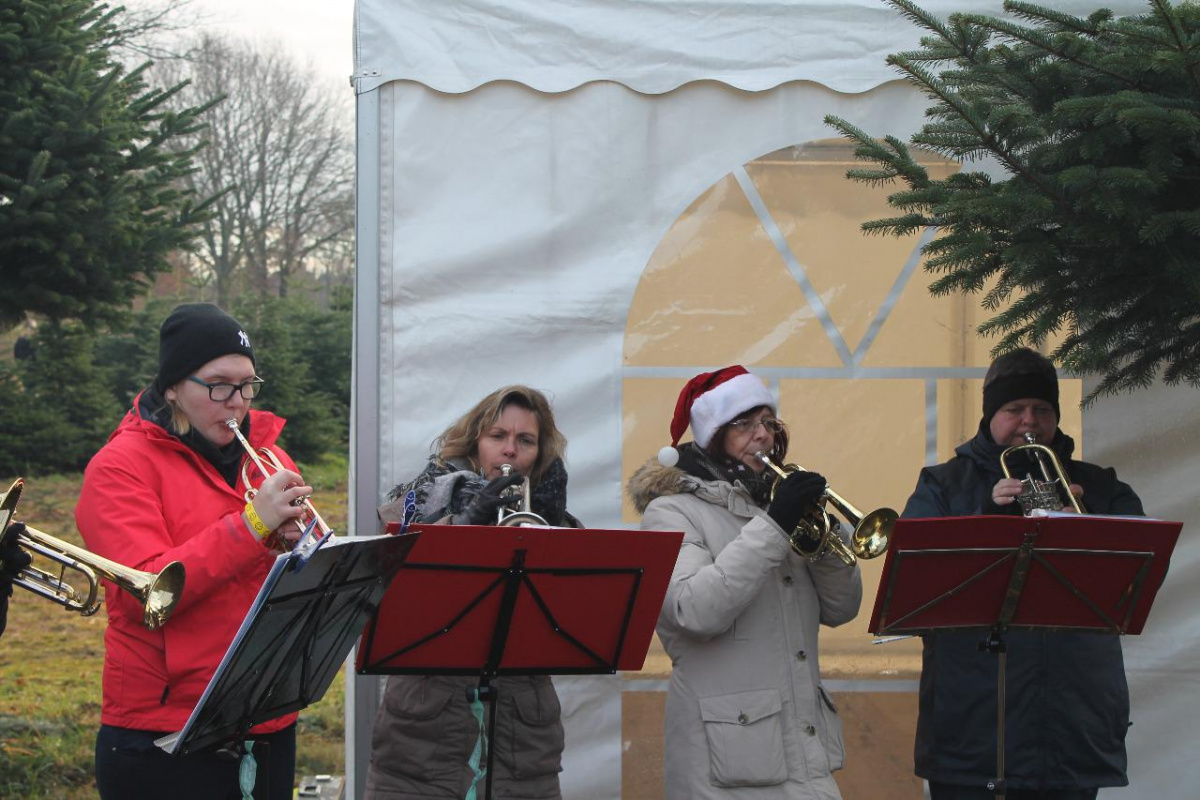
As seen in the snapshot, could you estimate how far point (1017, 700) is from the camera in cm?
341

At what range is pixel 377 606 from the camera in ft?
8.57

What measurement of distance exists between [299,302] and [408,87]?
42.0 feet

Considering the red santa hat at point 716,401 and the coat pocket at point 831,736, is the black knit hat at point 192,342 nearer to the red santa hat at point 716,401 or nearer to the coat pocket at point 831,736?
the red santa hat at point 716,401

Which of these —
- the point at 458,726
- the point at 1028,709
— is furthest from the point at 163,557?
the point at 1028,709

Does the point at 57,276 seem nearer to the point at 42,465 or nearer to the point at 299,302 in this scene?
the point at 42,465

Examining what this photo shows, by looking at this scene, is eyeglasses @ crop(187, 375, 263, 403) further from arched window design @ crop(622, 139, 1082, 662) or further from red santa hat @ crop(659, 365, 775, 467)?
arched window design @ crop(622, 139, 1082, 662)

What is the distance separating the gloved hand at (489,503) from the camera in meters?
3.03

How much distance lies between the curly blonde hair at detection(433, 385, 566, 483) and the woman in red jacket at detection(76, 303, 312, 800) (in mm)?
620

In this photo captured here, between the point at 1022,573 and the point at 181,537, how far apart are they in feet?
6.67

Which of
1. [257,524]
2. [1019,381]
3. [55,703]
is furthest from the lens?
[55,703]

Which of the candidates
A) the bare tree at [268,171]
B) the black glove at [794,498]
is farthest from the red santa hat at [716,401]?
the bare tree at [268,171]

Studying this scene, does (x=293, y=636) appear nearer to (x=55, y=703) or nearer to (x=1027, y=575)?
(x=1027, y=575)

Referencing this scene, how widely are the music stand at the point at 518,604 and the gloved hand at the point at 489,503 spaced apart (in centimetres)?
31

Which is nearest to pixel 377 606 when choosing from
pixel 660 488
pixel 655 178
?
pixel 660 488
